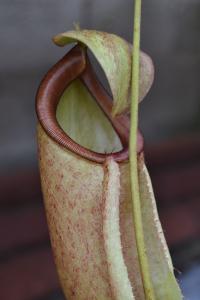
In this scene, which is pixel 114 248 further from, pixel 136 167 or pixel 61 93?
pixel 61 93

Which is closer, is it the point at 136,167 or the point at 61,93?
the point at 136,167

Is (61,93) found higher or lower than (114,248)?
higher

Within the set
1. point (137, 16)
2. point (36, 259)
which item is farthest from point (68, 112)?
point (36, 259)

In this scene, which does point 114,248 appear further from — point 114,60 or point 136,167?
point 114,60

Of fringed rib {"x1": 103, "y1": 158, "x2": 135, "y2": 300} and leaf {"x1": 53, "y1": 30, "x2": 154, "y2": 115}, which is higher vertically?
leaf {"x1": 53, "y1": 30, "x2": 154, "y2": 115}

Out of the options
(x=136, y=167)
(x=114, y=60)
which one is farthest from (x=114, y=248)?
(x=114, y=60)
